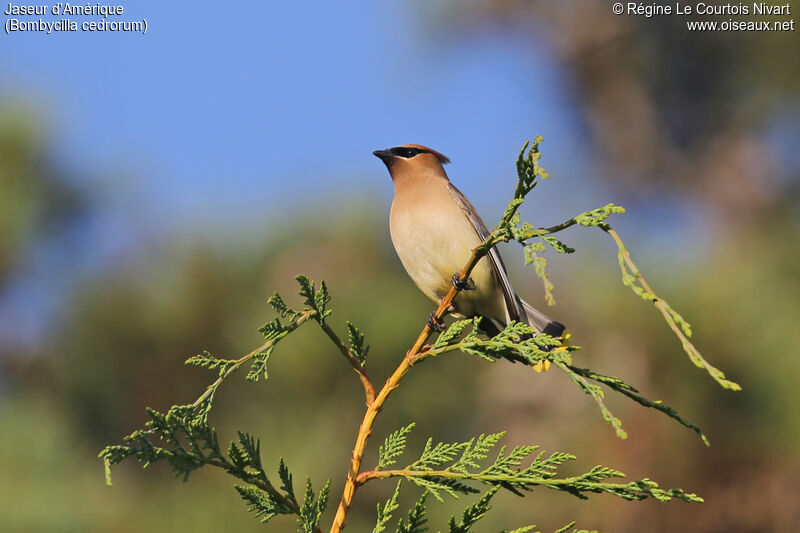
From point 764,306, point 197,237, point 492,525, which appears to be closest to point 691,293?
point 764,306

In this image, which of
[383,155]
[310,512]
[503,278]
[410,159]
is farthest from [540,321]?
→ [310,512]

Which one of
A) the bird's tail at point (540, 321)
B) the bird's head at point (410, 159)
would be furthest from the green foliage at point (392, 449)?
the bird's head at point (410, 159)

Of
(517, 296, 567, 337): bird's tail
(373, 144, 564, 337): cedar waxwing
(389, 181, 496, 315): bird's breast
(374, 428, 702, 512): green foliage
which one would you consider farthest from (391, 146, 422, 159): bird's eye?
(374, 428, 702, 512): green foliage

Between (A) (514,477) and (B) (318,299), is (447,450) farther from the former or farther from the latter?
(B) (318,299)

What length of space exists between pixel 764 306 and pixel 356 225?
8.23 ft

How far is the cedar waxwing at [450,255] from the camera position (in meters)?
3.20

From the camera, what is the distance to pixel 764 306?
5477 mm

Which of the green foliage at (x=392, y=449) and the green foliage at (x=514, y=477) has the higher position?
the green foliage at (x=392, y=449)

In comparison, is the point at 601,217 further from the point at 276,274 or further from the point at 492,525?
the point at 276,274

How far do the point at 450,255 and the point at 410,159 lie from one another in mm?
669

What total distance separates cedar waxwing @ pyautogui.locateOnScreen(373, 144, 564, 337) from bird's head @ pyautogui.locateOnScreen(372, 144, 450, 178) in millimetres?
186

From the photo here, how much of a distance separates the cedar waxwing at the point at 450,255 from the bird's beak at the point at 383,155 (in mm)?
329

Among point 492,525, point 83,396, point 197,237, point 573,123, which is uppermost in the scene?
point 573,123

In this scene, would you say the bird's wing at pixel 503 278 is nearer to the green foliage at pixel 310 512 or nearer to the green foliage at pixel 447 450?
the green foliage at pixel 447 450
